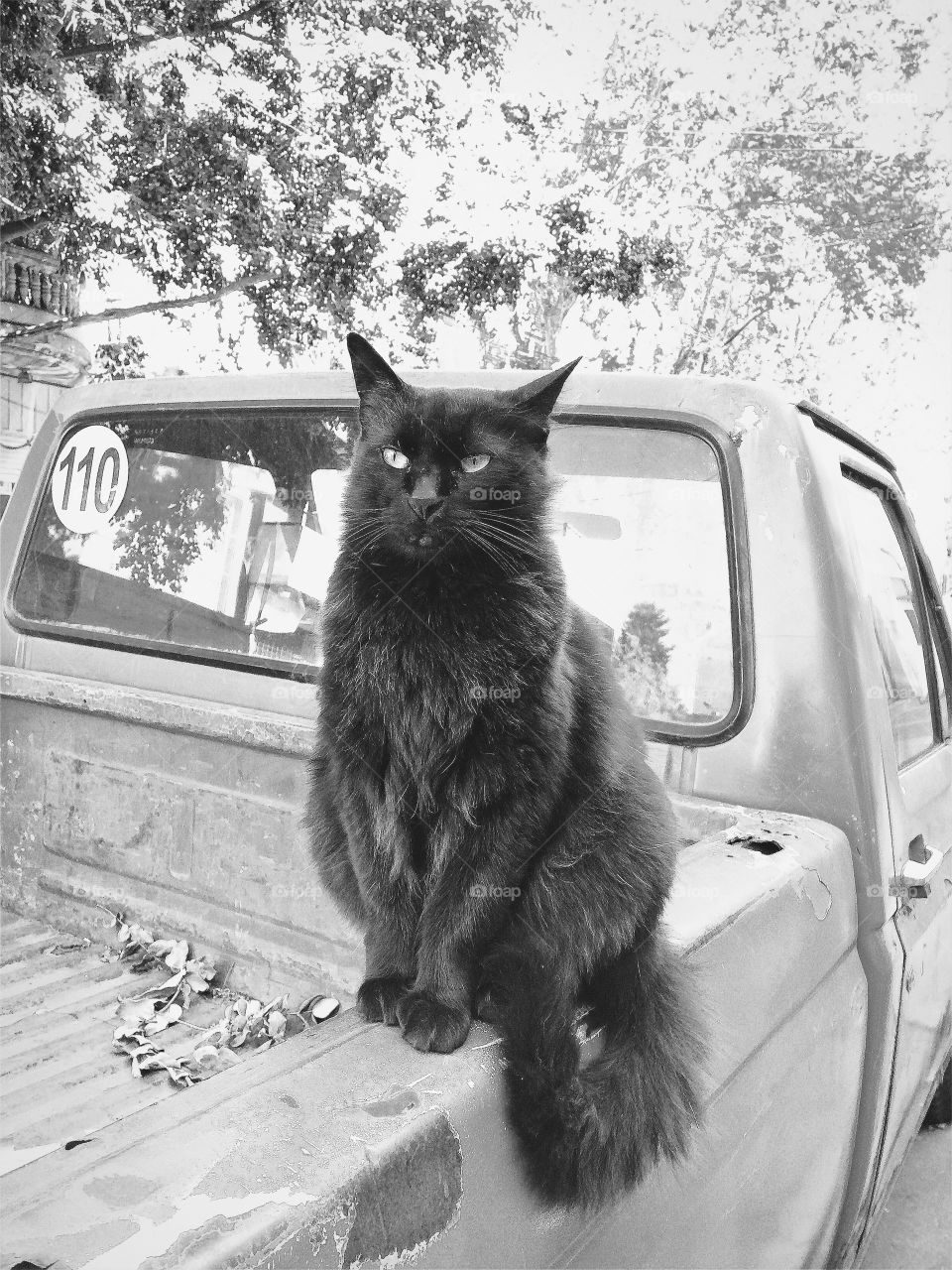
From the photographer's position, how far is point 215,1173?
0.61 meters

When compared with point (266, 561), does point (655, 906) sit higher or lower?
lower

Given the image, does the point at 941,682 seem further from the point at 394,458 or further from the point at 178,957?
the point at 178,957

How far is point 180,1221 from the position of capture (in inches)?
21.9

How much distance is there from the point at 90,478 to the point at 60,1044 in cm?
152

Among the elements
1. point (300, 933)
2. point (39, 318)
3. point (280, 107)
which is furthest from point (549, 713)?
point (39, 318)

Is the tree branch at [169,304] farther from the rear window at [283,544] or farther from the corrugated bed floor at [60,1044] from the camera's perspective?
the corrugated bed floor at [60,1044]

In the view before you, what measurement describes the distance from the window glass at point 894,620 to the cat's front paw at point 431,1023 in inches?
44.9

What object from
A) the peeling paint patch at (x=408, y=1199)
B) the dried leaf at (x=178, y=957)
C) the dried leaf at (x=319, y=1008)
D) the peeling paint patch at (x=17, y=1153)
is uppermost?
the peeling paint patch at (x=408, y=1199)

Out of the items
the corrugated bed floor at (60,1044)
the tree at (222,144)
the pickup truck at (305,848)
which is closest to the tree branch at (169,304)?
the tree at (222,144)

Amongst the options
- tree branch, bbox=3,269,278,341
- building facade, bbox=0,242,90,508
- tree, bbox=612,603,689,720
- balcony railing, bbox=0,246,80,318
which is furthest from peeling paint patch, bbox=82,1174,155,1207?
balcony railing, bbox=0,246,80,318

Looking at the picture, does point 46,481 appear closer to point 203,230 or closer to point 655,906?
point 655,906

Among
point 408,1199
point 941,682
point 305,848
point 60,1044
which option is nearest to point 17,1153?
point 60,1044

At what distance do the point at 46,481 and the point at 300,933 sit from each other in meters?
1.57

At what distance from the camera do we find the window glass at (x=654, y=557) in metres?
1.71
